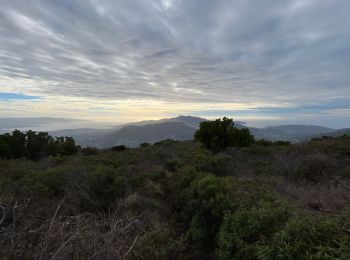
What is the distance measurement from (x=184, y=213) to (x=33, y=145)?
23028 millimetres

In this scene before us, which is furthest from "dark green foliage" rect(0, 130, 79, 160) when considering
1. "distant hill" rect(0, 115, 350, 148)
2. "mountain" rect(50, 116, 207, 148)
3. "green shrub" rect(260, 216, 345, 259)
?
"mountain" rect(50, 116, 207, 148)

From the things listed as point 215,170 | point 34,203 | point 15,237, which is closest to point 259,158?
point 215,170

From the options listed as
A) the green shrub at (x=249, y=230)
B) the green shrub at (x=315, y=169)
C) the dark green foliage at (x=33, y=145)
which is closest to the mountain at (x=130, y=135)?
the dark green foliage at (x=33, y=145)

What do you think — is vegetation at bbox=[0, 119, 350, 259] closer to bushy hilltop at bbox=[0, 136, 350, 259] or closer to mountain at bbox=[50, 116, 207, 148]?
bushy hilltop at bbox=[0, 136, 350, 259]

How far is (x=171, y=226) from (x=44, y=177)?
4.46m

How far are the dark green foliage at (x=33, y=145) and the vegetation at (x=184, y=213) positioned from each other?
617 inches

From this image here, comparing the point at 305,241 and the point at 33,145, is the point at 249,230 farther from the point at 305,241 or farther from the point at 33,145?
the point at 33,145

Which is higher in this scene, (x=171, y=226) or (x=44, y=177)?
(x=44, y=177)

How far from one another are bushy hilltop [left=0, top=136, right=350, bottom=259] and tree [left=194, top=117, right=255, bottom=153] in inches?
265

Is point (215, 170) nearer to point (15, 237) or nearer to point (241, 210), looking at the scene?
point (241, 210)

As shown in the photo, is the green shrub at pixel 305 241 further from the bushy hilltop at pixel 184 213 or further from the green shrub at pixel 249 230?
the green shrub at pixel 249 230

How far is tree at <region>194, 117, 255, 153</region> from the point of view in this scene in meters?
21.1

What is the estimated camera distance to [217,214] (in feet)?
21.5

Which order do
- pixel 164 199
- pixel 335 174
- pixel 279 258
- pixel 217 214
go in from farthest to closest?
pixel 335 174 < pixel 164 199 < pixel 217 214 < pixel 279 258
